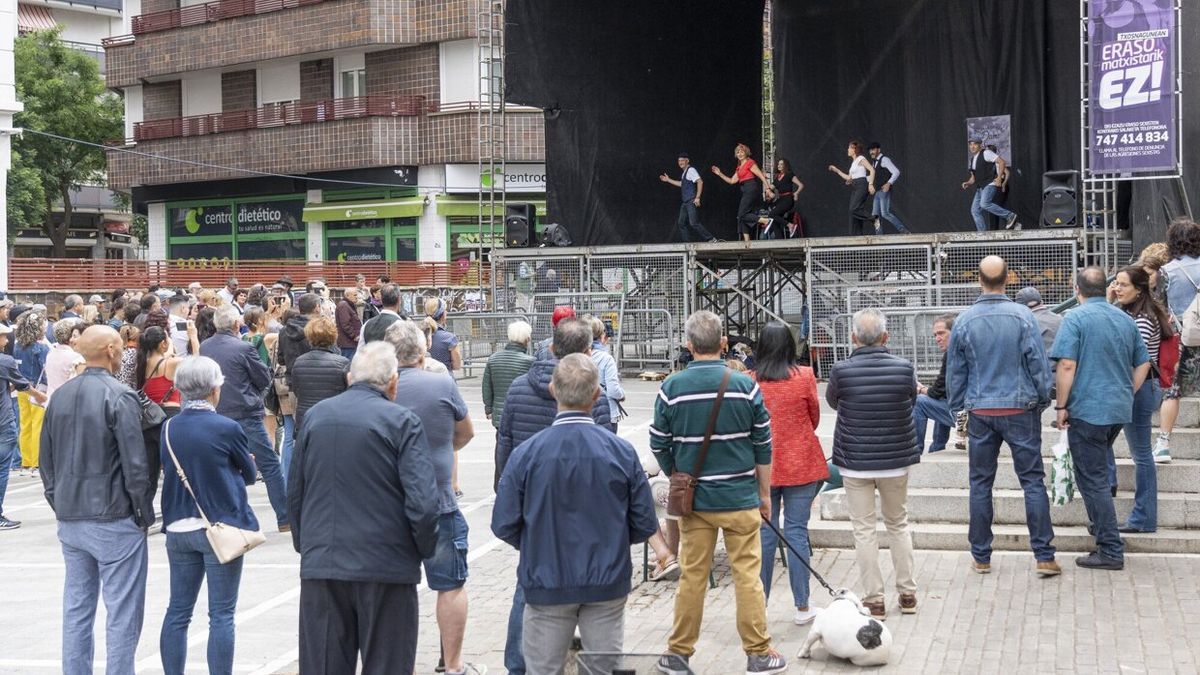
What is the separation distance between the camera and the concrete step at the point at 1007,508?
9.39 meters

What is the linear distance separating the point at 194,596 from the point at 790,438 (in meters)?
3.19

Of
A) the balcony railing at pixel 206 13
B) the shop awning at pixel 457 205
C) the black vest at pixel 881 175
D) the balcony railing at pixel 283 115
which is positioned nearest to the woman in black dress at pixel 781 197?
the black vest at pixel 881 175

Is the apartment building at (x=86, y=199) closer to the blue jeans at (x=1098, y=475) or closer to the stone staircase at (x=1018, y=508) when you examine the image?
the stone staircase at (x=1018, y=508)

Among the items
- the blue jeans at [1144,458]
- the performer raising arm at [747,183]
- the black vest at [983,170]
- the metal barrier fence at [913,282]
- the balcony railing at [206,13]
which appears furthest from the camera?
the balcony railing at [206,13]

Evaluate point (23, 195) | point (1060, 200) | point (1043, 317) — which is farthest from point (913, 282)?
point (23, 195)

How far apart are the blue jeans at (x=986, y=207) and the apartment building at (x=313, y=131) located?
19234 millimetres

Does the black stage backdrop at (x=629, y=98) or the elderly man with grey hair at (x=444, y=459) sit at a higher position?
the black stage backdrop at (x=629, y=98)

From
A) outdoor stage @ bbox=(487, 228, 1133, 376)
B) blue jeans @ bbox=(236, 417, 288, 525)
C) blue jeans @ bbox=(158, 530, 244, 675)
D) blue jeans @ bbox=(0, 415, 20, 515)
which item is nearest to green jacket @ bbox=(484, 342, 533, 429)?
blue jeans @ bbox=(236, 417, 288, 525)

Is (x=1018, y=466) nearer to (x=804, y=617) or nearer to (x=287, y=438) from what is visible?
(x=804, y=617)

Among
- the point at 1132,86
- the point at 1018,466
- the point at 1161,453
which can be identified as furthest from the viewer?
the point at 1132,86

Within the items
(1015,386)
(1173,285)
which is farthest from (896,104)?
(1015,386)

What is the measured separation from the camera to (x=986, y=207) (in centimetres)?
2056

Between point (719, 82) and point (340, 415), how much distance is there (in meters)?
21.3

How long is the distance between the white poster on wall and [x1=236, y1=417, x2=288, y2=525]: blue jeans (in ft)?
96.3
